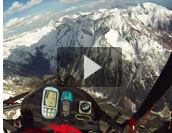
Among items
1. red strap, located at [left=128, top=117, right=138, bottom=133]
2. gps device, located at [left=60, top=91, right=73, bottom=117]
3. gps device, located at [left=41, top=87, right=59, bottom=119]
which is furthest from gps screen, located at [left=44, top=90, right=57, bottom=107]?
red strap, located at [left=128, top=117, right=138, bottom=133]

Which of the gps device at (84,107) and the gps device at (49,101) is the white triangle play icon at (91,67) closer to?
the gps device at (84,107)

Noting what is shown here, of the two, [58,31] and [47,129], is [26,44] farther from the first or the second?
[47,129]

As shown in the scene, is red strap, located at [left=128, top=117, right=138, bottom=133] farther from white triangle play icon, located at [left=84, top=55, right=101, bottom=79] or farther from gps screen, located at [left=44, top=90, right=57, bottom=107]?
white triangle play icon, located at [left=84, top=55, right=101, bottom=79]

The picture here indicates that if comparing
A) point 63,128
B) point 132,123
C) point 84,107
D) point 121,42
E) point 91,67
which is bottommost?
point 121,42

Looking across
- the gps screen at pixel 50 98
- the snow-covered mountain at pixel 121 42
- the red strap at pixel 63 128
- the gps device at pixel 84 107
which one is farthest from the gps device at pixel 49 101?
the snow-covered mountain at pixel 121 42

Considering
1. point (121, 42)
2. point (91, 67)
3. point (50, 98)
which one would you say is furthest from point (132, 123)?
point (121, 42)

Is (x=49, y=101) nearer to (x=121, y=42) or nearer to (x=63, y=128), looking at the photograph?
(x=63, y=128)

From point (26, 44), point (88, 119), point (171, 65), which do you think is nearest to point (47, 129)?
point (88, 119)
